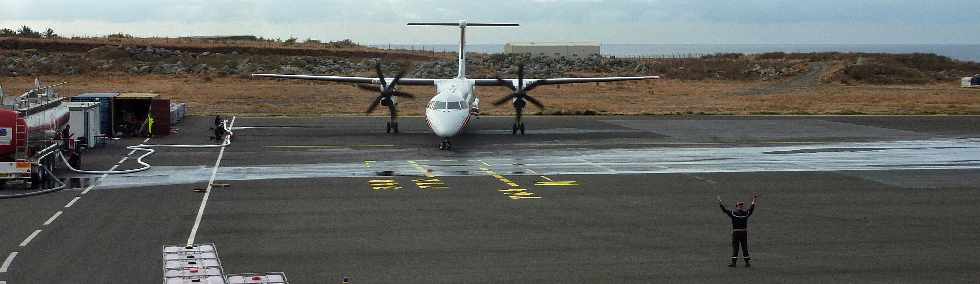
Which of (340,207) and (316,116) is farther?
(316,116)

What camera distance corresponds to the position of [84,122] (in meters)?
44.6

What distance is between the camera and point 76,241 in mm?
24109

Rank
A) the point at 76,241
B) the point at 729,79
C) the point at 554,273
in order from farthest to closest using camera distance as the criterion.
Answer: the point at 729,79
the point at 76,241
the point at 554,273

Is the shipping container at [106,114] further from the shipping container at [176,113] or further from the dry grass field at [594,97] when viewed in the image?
the dry grass field at [594,97]

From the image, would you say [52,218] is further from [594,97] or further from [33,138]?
[594,97]

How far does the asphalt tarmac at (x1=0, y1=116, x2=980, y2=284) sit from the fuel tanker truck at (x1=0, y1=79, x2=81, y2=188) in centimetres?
126

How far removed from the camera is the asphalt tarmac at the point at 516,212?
863 inches

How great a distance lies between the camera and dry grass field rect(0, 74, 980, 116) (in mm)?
75375

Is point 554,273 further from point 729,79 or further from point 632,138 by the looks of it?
point 729,79

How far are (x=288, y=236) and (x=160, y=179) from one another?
41.0ft

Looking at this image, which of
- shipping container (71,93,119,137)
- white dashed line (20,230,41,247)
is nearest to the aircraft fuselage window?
shipping container (71,93,119,137)

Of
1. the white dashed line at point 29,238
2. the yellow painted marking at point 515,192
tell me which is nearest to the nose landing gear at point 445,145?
the yellow painted marking at point 515,192

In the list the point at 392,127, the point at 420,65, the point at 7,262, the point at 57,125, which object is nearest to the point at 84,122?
the point at 57,125

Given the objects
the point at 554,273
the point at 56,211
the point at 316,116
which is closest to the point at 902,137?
the point at 316,116
